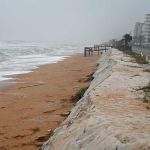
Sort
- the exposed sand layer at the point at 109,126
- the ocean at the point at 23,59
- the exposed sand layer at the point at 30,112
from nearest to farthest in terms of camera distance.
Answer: the exposed sand layer at the point at 109,126
the exposed sand layer at the point at 30,112
the ocean at the point at 23,59

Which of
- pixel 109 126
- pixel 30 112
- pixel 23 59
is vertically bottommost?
pixel 23 59

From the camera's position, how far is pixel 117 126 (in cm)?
647

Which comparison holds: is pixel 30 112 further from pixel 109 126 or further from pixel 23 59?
pixel 23 59

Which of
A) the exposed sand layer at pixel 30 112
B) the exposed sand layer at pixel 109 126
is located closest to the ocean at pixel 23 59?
the exposed sand layer at pixel 30 112

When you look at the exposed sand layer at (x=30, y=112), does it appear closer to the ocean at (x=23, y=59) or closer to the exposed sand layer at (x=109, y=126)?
the exposed sand layer at (x=109, y=126)

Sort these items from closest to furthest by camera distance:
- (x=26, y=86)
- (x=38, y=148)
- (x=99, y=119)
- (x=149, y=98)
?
(x=99, y=119)
(x=38, y=148)
(x=149, y=98)
(x=26, y=86)

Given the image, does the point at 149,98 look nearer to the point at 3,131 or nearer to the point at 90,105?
the point at 90,105

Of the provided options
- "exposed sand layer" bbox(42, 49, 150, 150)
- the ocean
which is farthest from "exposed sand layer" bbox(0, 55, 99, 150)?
the ocean

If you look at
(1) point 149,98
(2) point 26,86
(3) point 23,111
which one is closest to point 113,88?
(1) point 149,98

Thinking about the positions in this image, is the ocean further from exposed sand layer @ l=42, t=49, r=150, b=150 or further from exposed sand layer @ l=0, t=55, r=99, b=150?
exposed sand layer @ l=42, t=49, r=150, b=150

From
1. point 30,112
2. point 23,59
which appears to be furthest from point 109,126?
point 23,59

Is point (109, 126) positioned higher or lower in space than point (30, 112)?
higher

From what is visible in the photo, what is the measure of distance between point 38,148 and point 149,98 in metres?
3.04

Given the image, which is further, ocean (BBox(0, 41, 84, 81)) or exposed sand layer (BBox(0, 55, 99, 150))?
ocean (BBox(0, 41, 84, 81))
